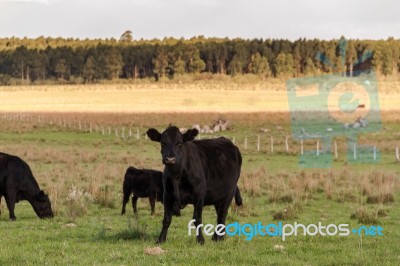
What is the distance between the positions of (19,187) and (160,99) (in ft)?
278

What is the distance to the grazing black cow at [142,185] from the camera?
51.9 ft

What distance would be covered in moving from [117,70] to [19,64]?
26663mm

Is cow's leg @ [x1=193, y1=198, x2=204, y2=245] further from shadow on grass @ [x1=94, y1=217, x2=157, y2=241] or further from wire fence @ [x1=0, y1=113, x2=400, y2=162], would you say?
wire fence @ [x1=0, y1=113, x2=400, y2=162]

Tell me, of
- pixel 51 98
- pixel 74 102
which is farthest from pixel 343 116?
pixel 51 98

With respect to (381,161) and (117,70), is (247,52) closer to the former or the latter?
(117,70)

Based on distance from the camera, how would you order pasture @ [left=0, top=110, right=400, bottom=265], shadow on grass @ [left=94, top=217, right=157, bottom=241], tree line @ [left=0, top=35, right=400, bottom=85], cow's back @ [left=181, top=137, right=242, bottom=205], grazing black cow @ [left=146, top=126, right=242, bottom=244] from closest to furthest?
1. pasture @ [left=0, top=110, right=400, bottom=265]
2. grazing black cow @ [left=146, top=126, right=242, bottom=244]
3. cow's back @ [left=181, top=137, right=242, bottom=205]
4. shadow on grass @ [left=94, top=217, right=157, bottom=241]
5. tree line @ [left=0, top=35, right=400, bottom=85]

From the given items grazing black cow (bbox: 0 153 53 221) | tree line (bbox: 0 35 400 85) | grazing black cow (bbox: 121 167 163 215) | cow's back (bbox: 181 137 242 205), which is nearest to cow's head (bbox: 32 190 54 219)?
grazing black cow (bbox: 0 153 53 221)

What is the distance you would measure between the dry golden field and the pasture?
4479cm

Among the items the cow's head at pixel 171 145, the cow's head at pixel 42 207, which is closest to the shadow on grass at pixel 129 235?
the cow's head at pixel 171 145

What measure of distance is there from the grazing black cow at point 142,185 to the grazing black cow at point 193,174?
15.7 ft

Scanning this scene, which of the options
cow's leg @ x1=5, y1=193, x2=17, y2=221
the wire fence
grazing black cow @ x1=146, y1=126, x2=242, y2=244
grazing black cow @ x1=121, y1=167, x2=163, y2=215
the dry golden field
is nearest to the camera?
grazing black cow @ x1=146, y1=126, x2=242, y2=244

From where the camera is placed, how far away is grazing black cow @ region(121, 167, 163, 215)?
1581 centimetres

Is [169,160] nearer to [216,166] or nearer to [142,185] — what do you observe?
[216,166]

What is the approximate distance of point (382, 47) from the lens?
16438cm
